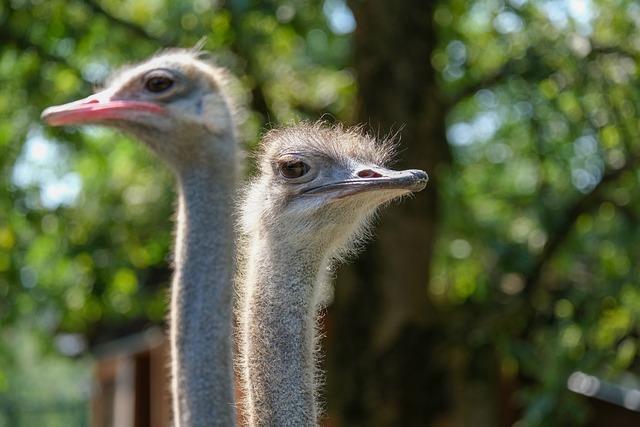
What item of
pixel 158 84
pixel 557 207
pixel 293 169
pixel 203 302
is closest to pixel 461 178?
pixel 557 207

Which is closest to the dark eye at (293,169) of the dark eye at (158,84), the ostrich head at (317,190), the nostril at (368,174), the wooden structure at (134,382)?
the ostrich head at (317,190)

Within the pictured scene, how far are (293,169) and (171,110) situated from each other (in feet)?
4.25

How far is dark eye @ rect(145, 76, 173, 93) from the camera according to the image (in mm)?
4559

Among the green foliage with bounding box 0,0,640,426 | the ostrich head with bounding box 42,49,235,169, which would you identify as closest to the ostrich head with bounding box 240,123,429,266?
the ostrich head with bounding box 42,49,235,169

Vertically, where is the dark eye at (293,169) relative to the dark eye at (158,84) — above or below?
below

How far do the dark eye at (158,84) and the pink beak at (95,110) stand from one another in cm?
6

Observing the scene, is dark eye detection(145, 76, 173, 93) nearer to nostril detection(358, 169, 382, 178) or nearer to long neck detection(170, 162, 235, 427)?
long neck detection(170, 162, 235, 427)

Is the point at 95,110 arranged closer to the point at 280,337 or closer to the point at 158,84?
the point at 158,84

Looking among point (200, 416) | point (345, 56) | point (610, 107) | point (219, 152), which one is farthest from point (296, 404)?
point (345, 56)

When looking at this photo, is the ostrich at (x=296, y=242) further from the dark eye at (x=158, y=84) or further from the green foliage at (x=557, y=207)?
the green foliage at (x=557, y=207)

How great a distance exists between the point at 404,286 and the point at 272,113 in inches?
57.2

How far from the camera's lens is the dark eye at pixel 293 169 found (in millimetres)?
3355

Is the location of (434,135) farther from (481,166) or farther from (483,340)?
(481,166)

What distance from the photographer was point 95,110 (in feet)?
14.4
